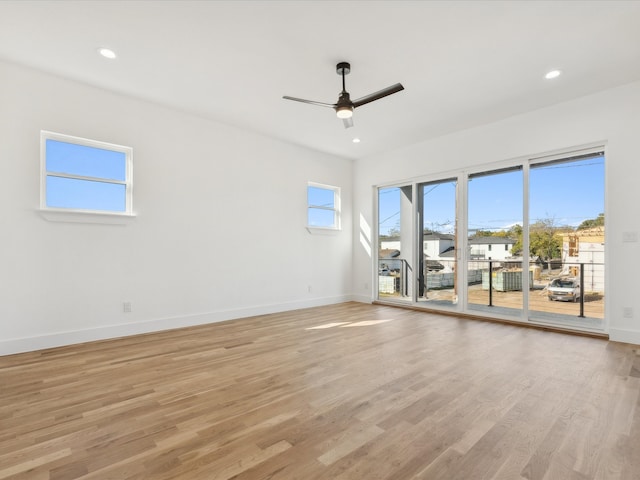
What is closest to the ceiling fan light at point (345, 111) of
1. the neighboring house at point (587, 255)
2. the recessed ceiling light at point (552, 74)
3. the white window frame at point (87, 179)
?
the recessed ceiling light at point (552, 74)

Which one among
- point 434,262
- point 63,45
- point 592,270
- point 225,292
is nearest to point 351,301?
point 434,262

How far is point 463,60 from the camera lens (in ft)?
10.5

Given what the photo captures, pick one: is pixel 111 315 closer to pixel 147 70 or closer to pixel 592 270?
pixel 147 70

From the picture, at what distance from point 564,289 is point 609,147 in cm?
190

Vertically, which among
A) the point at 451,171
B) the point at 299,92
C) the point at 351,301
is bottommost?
the point at 351,301

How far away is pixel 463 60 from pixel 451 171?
2.33 metres

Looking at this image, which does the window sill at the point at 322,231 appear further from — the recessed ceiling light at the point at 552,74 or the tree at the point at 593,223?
the recessed ceiling light at the point at 552,74

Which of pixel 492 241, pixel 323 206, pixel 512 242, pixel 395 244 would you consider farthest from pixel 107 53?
pixel 512 242

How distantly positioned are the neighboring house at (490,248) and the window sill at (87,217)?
4916 millimetres

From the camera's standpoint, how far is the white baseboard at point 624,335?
360cm

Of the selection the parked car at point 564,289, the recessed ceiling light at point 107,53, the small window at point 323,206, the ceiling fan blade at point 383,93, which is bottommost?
the parked car at point 564,289

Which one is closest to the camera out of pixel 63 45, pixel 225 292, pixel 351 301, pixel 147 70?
pixel 63 45

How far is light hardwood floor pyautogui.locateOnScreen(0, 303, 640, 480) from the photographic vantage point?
5.13ft

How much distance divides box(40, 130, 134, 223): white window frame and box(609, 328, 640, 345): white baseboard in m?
5.89
